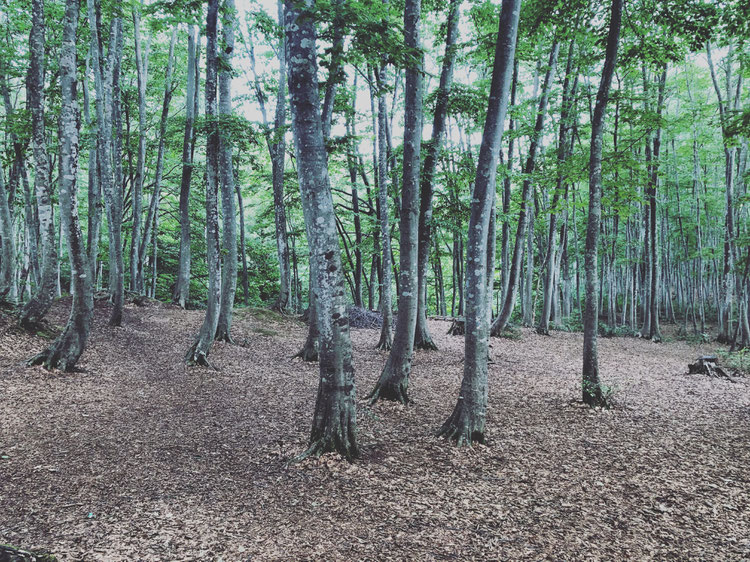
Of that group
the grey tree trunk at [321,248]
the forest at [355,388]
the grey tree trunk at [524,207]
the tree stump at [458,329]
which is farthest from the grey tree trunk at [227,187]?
the grey tree trunk at [524,207]

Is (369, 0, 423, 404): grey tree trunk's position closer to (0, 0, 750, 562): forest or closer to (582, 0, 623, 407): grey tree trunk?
(0, 0, 750, 562): forest

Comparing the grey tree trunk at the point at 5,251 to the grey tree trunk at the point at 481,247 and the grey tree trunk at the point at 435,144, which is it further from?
the grey tree trunk at the point at 481,247

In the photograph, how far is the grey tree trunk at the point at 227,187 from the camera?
976cm

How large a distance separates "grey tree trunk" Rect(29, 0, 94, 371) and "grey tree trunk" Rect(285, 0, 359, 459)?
513cm

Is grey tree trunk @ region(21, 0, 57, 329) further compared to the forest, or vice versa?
grey tree trunk @ region(21, 0, 57, 329)

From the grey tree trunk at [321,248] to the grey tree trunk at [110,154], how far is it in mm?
7729

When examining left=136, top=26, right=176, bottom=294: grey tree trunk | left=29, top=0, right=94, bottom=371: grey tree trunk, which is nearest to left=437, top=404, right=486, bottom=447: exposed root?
left=29, top=0, right=94, bottom=371: grey tree trunk

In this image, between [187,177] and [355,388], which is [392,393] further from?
[187,177]

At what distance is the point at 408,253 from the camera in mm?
7492

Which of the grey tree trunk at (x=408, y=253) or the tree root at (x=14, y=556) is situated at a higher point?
the grey tree trunk at (x=408, y=253)

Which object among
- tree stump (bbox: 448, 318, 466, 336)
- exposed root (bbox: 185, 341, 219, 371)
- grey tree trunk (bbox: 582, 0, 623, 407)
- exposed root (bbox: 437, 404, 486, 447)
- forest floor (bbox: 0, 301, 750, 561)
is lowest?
forest floor (bbox: 0, 301, 750, 561)

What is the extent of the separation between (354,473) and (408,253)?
12.9 ft

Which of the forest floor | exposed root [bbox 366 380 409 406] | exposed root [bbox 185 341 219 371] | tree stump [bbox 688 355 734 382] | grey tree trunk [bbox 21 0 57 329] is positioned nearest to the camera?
the forest floor

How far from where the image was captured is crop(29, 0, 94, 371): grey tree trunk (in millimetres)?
7512
